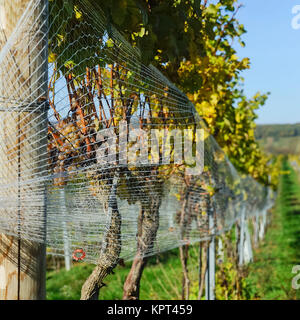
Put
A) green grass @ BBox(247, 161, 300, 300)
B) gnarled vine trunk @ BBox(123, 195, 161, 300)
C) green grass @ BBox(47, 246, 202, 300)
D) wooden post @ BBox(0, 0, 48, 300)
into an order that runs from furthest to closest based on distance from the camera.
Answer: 1. green grass @ BBox(247, 161, 300, 300)
2. green grass @ BBox(47, 246, 202, 300)
3. gnarled vine trunk @ BBox(123, 195, 161, 300)
4. wooden post @ BBox(0, 0, 48, 300)

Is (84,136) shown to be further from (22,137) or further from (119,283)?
(119,283)

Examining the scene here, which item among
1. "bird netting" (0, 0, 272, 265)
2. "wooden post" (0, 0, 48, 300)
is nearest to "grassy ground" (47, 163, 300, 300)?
"bird netting" (0, 0, 272, 265)

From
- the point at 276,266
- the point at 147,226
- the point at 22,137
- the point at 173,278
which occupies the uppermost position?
the point at 22,137

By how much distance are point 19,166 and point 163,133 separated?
1107 millimetres

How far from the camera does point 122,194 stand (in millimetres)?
2090

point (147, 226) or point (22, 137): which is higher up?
point (22, 137)

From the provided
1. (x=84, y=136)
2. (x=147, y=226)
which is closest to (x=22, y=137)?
(x=84, y=136)

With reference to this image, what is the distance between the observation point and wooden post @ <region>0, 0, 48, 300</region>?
1.28 m

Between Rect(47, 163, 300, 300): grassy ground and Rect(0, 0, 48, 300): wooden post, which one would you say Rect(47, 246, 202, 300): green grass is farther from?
Rect(0, 0, 48, 300): wooden post

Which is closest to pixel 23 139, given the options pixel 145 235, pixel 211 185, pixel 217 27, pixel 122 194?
pixel 122 194

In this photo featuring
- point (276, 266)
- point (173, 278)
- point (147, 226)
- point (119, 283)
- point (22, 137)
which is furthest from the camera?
point (276, 266)

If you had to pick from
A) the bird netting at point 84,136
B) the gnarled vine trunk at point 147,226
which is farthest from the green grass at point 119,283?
the bird netting at point 84,136

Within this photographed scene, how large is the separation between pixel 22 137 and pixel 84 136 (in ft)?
1.02

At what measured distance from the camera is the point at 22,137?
1.31 meters
